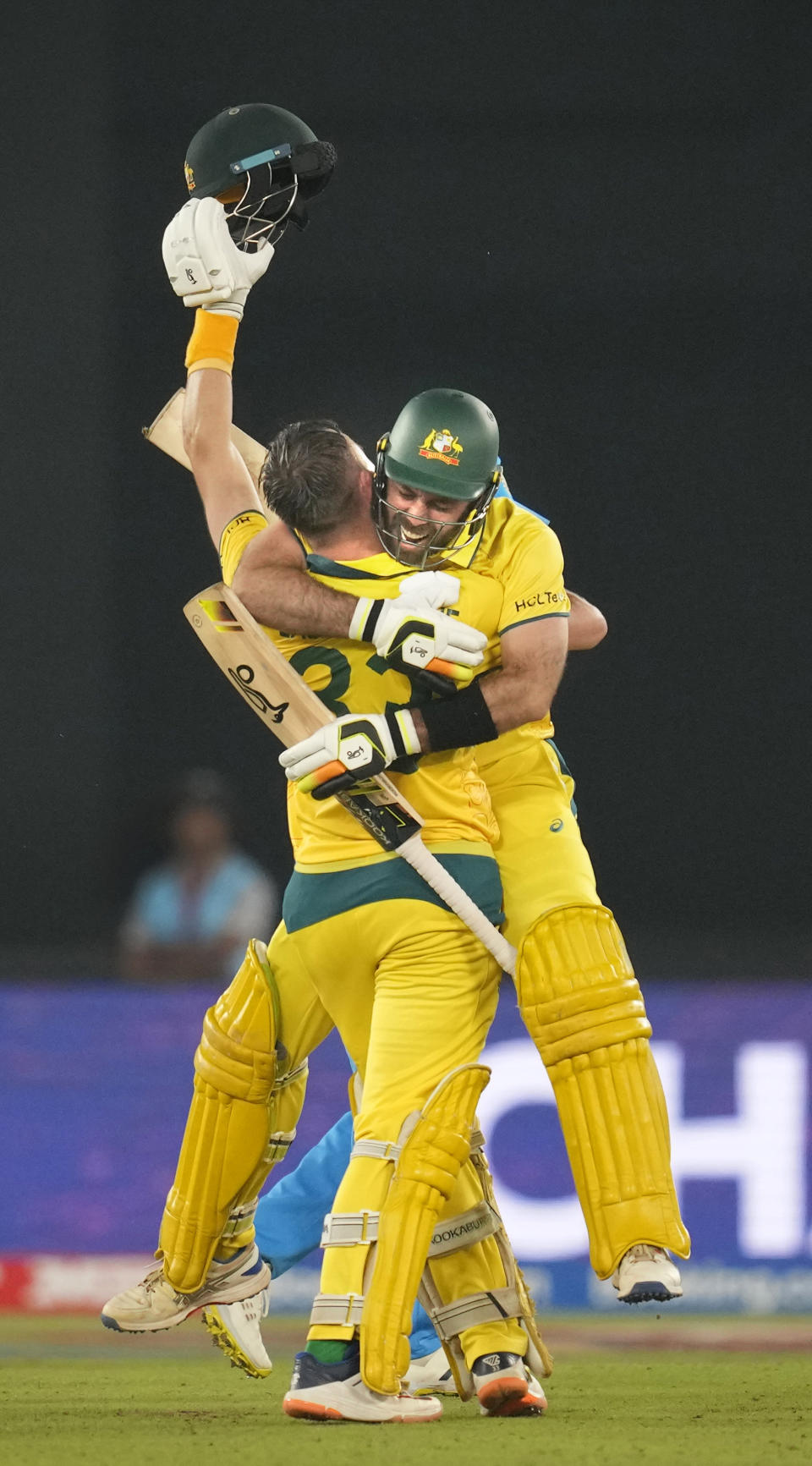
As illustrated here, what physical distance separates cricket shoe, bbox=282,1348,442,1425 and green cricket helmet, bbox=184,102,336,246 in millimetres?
2098

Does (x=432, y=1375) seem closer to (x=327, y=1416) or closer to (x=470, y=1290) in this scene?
(x=470, y=1290)

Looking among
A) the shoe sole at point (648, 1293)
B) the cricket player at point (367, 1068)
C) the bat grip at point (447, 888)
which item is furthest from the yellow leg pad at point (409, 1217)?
the shoe sole at point (648, 1293)

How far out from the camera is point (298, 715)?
3.53 meters

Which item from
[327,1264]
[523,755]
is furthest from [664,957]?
[327,1264]

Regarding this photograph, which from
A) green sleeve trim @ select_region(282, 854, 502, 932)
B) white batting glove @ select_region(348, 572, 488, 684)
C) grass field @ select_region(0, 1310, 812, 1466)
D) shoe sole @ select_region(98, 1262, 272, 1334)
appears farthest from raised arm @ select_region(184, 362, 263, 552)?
grass field @ select_region(0, 1310, 812, 1466)

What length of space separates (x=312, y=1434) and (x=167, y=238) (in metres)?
2.17

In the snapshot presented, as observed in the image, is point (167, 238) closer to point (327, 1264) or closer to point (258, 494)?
point (258, 494)

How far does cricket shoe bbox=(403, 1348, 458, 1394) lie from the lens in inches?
155

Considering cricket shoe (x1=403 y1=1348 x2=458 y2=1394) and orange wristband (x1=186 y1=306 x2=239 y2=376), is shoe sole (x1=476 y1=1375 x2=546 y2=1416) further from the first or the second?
orange wristband (x1=186 y1=306 x2=239 y2=376)

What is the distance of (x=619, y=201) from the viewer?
8.71m

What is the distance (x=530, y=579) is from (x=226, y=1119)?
1091mm

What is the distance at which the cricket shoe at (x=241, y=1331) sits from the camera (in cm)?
386

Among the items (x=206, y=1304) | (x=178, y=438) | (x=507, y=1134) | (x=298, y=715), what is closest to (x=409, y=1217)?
(x=206, y=1304)

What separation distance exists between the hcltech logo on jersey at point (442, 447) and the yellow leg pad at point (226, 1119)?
914 mm
